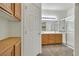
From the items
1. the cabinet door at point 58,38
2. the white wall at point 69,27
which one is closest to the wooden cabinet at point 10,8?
the white wall at point 69,27

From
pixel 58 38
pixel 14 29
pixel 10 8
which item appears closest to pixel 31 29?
pixel 14 29

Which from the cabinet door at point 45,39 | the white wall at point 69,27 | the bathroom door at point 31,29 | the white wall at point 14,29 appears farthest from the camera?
the cabinet door at point 45,39

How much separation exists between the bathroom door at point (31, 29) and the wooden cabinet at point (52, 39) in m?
1.87

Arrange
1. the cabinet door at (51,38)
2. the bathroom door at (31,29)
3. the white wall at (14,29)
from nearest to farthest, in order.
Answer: the white wall at (14,29) → the bathroom door at (31,29) → the cabinet door at (51,38)

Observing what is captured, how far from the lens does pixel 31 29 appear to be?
3.59 meters

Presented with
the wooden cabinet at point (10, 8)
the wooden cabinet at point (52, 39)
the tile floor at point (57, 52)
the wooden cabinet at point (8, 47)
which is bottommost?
the tile floor at point (57, 52)

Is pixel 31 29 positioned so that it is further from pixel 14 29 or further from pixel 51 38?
pixel 51 38

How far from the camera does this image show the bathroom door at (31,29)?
126 inches

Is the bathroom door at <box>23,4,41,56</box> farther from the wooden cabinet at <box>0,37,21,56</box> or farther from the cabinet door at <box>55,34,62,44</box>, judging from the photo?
the cabinet door at <box>55,34,62,44</box>

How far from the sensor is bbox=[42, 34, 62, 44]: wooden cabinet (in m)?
6.03

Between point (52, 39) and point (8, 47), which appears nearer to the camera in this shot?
point (8, 47)

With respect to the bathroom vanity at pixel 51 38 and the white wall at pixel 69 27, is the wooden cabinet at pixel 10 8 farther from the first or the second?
the bathroom vanity at pixel 51 38

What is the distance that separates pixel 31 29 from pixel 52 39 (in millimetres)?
2777

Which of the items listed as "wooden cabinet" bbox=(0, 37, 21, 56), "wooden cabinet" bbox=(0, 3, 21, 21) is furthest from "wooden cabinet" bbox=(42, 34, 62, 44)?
"wooden cabinet" bbox=(0, 37, 21, 56)
